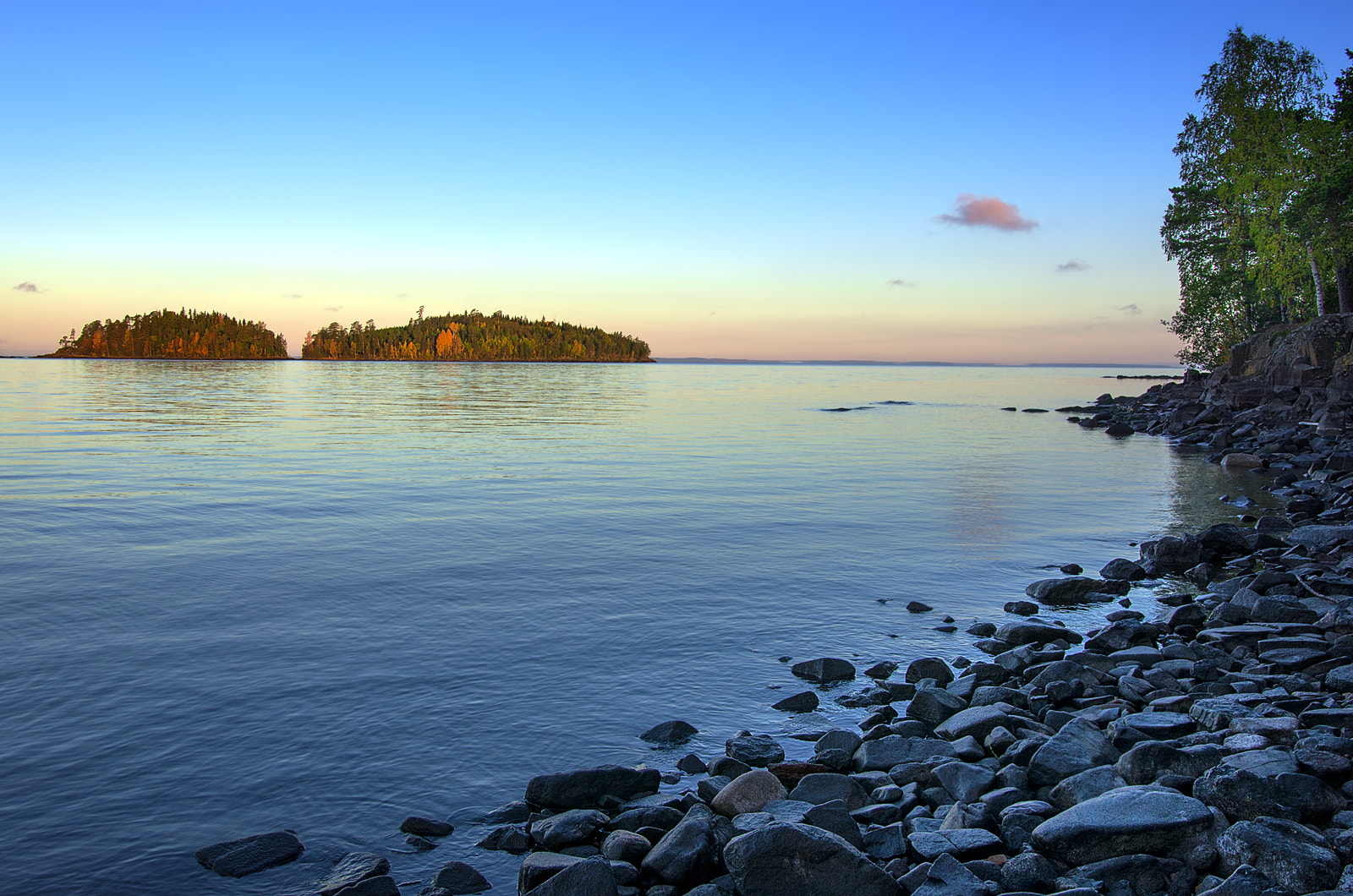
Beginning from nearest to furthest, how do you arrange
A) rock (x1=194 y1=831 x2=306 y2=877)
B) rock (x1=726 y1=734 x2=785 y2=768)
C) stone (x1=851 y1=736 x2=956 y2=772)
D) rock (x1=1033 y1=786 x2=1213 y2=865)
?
1. rock (x1=1033 y1=786 x2=1213 y2=865)
2. rock (x1=194 y1=831 x2=306 y2=877)
3. stone (x1=851 y1=736 x2=956 y2=772)
4. rock (x1=726 y1=734 x2=785 y2=768)

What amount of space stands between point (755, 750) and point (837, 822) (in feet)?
5.26

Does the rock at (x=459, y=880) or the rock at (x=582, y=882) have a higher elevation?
the rock at (x=582, y=882)

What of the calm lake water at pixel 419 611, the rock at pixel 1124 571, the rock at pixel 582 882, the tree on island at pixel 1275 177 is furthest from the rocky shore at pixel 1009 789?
the tree on island at pixel 1275 177

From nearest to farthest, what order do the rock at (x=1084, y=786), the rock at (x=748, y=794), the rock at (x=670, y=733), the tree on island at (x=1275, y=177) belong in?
the rock at (x=1084, y=786)
the rock at (x=748, y=794)
the rock at (x=670, y=733)
the tree on island at (x=1275, y=177)

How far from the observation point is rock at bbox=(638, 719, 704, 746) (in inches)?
308

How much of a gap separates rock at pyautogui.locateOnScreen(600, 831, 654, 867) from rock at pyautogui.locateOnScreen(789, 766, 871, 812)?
4.28ft

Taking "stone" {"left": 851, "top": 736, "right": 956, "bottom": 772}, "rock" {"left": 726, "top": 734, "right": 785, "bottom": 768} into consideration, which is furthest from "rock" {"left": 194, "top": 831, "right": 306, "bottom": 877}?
"stone" {"left": 851, "top": 736, "right": 956, "bottom": 772}

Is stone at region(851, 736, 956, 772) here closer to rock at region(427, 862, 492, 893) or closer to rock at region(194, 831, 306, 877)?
rock at region(427, 862, 492, 893)

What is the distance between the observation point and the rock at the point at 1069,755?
6621 mm

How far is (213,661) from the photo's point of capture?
31.4ft

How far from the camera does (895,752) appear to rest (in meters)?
7.25

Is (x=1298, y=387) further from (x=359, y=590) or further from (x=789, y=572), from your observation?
(x=359, y=590)

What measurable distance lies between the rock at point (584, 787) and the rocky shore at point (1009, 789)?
0.01 meters

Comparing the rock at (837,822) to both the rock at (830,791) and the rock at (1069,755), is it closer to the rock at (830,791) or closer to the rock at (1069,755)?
the rock at (830,791)
